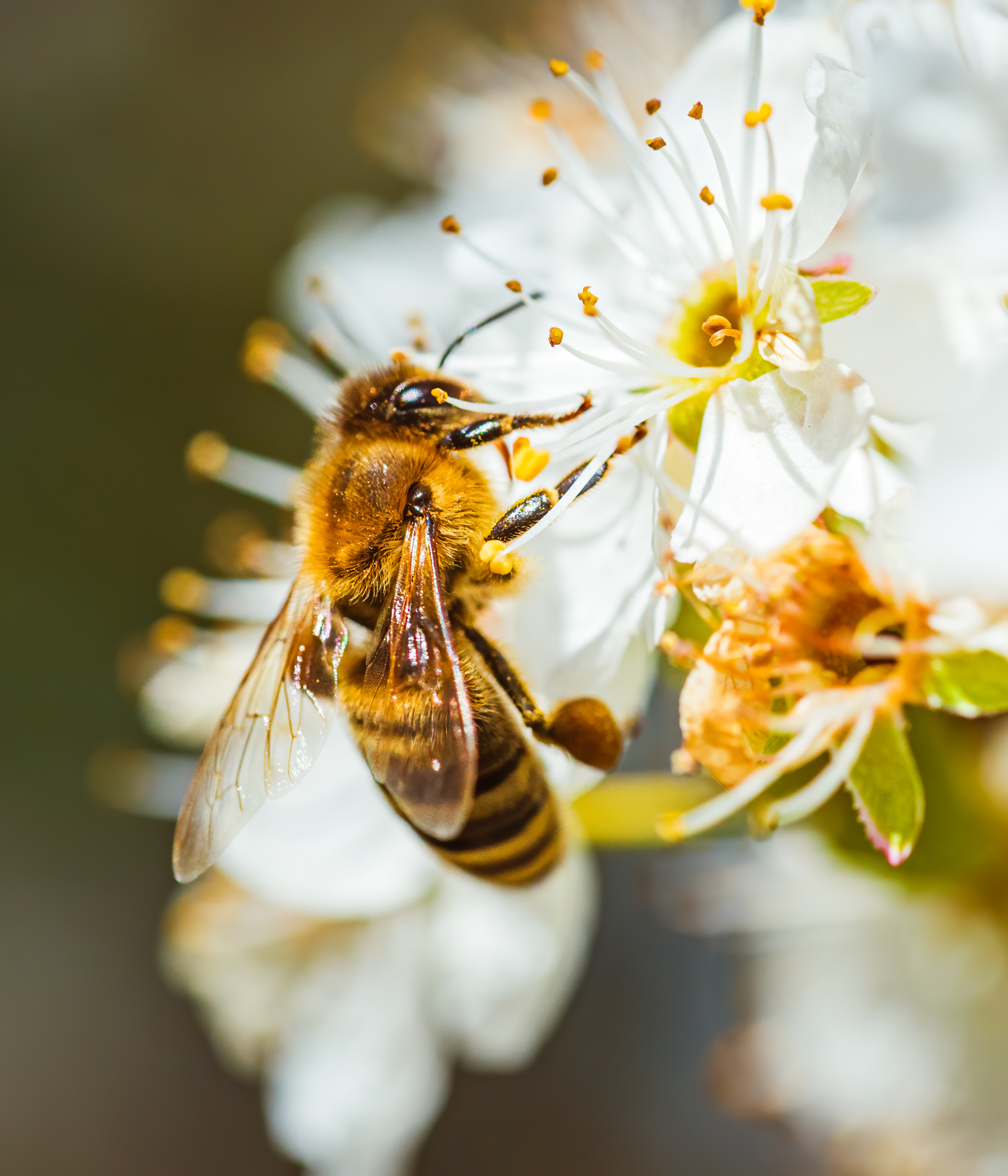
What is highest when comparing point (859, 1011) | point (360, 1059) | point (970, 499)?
point (970, 499)

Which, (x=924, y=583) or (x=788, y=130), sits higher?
(x=788, y=130)

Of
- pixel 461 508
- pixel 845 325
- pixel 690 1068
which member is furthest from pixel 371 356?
pixel 690 1068

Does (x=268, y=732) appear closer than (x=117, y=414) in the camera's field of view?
Yes

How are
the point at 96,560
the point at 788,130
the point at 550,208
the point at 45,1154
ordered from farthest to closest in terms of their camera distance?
the point at 96,560 < the point at 45,1154 < the point at 550,208 < the point at 788,130

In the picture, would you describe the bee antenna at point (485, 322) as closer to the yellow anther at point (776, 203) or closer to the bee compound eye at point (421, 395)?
the bee compound eye at point (421, 395)

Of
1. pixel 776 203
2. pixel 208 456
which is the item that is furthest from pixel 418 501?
pixel 208 456

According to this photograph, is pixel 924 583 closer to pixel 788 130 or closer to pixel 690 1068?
pixel 788 130

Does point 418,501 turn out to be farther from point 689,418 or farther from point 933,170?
point 933,170

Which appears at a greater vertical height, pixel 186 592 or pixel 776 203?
pixel 776 203
